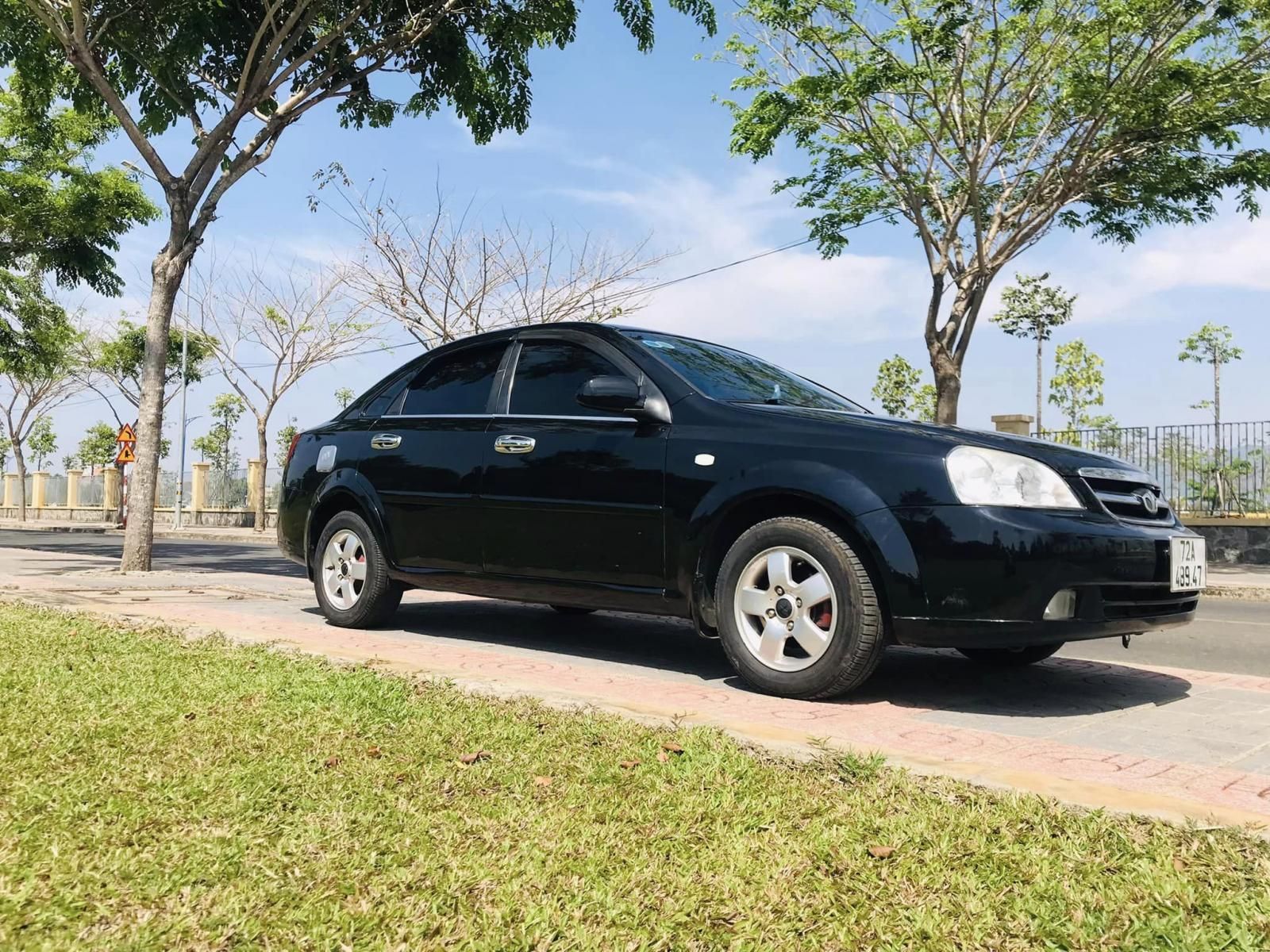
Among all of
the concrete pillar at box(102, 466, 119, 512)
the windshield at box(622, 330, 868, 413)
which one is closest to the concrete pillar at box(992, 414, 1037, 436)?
the windshield at box(622, 330, 868, 413)

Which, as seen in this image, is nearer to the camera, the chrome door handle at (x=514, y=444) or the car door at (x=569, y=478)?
the car door at (x=569, y=478)

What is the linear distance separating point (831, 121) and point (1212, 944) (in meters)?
15.7

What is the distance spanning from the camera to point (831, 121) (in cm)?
1627

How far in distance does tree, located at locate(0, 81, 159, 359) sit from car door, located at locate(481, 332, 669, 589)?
12.9 meters

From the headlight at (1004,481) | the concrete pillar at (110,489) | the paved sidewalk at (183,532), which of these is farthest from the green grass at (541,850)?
the concrete pillar at (110,489)

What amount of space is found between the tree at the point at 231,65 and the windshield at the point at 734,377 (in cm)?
751

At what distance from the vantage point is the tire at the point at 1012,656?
17.4 ft

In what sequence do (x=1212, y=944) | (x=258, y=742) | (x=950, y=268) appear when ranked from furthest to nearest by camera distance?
(x=950, y=268), (x=258, y=742), (x=1212, y=944)

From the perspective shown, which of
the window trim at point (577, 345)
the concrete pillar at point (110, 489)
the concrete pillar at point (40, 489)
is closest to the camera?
the window trim at point (577, 345)

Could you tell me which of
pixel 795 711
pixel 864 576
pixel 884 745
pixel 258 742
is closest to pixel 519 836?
pixel 258 742

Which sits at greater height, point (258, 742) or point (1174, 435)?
point (1174, 435)

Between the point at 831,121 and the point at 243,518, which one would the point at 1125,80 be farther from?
the point at 243,518

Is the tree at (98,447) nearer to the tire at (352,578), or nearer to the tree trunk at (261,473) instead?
the tree trunk at (261,473)

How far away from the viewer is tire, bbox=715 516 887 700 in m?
4.20
